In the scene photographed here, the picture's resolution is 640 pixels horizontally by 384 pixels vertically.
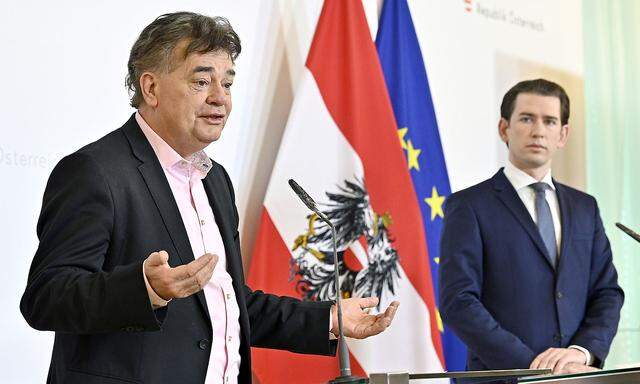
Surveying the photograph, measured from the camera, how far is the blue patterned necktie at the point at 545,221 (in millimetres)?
3961

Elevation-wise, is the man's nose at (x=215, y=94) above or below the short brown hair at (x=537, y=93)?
below

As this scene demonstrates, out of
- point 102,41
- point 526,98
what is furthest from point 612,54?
point 102,41

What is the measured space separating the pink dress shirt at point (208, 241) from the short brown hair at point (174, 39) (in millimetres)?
158

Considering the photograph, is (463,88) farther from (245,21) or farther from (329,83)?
(245,21)

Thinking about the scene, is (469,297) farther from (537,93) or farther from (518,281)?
(537,93)

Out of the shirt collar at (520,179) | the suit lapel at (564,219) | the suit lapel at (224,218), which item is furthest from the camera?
the shirt collar at (520,179)

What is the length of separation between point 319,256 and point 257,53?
0.96 meters

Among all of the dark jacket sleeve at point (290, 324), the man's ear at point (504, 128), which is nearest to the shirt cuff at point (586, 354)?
the man's ear at point (504, 128)

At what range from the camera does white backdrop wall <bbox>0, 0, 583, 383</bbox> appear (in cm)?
345

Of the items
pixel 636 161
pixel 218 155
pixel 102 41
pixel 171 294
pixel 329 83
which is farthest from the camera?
pixel 636 161

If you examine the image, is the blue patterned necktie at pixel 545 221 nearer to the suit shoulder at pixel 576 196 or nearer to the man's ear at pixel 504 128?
the suit shoulder at pixel 576 196

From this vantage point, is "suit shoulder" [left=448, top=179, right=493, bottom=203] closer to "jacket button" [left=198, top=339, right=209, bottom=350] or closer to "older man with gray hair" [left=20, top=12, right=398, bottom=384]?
"older man with gray hair" [left=20, top=12, right=398, bottom=384]

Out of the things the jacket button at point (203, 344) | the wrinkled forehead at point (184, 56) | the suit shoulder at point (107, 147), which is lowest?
the jacket button at point (203, 344)

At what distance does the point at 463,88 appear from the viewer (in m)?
5.46
